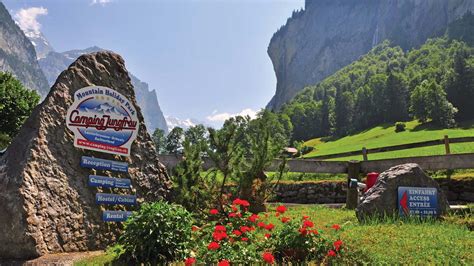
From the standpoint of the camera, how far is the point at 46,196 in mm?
7922

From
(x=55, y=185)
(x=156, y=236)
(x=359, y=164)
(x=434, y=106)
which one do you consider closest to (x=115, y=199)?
(x=55, y=185)

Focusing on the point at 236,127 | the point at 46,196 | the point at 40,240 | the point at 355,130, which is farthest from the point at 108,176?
the point at 355,130

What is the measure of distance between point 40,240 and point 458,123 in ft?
290

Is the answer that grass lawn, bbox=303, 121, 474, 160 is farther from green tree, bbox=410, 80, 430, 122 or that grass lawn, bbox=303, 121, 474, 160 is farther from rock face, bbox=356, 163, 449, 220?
rock face, bbox=356, 163, 449, 220

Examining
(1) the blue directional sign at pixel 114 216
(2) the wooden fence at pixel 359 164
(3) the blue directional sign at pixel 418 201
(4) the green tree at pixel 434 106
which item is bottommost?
(1) the blue directional sign at pixel 114 216

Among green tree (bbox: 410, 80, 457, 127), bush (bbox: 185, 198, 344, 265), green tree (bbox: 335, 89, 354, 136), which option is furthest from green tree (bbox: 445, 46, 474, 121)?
bush (bbox: 185, 198, 344, 265)

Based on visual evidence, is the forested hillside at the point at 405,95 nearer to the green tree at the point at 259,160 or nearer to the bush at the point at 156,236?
the green tree at the point at 259,160

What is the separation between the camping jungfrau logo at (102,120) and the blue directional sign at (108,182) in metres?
0.65

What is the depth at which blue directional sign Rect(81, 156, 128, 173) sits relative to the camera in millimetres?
8875

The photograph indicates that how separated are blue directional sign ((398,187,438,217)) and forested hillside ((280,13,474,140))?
7663cm

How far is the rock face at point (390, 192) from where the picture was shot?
31.0 feet

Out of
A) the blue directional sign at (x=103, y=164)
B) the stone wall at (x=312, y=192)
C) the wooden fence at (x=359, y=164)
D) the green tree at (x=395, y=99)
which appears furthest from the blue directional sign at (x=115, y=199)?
the green tree at (x=395, y=99)

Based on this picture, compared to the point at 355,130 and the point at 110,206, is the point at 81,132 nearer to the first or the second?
the point at 110,206

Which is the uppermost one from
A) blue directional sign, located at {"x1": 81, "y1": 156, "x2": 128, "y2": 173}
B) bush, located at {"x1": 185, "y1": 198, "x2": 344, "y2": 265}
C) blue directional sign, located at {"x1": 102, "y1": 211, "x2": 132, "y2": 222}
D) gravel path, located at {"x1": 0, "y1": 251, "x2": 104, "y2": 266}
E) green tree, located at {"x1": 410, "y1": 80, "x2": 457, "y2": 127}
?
green tree, located at {"x1": 410, "y1": 80, "x2": 457, "y2": 127}
